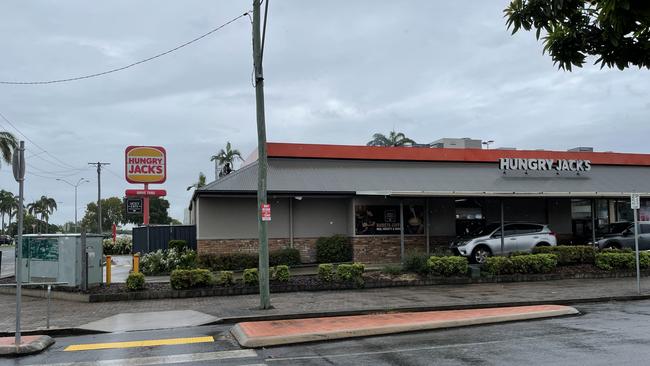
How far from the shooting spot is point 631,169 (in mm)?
30906

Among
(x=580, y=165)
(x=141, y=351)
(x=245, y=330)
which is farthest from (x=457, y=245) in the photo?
(x=141, y=351)

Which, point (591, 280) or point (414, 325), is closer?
point (414, 325)

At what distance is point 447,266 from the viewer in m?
18.5

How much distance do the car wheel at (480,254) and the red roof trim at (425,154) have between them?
21.9 feet

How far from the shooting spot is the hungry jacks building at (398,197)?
22750 mm

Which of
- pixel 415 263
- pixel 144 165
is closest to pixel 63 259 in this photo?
pixel 415 263

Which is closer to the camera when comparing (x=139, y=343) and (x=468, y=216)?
(x=139, y=343)

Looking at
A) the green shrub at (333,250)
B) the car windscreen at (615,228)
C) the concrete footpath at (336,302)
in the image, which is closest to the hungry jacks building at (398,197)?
the green shrub at (333,250)

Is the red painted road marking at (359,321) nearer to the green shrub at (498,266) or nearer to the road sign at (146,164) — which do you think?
the green shrub at (498,266)

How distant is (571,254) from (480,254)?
10.6 ft

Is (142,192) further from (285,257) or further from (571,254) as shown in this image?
(571,254)

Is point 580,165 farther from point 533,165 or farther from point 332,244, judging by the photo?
A: point 332,244

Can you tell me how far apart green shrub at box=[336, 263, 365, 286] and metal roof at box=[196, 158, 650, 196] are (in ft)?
13.8

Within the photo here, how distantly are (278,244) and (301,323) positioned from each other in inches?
481
